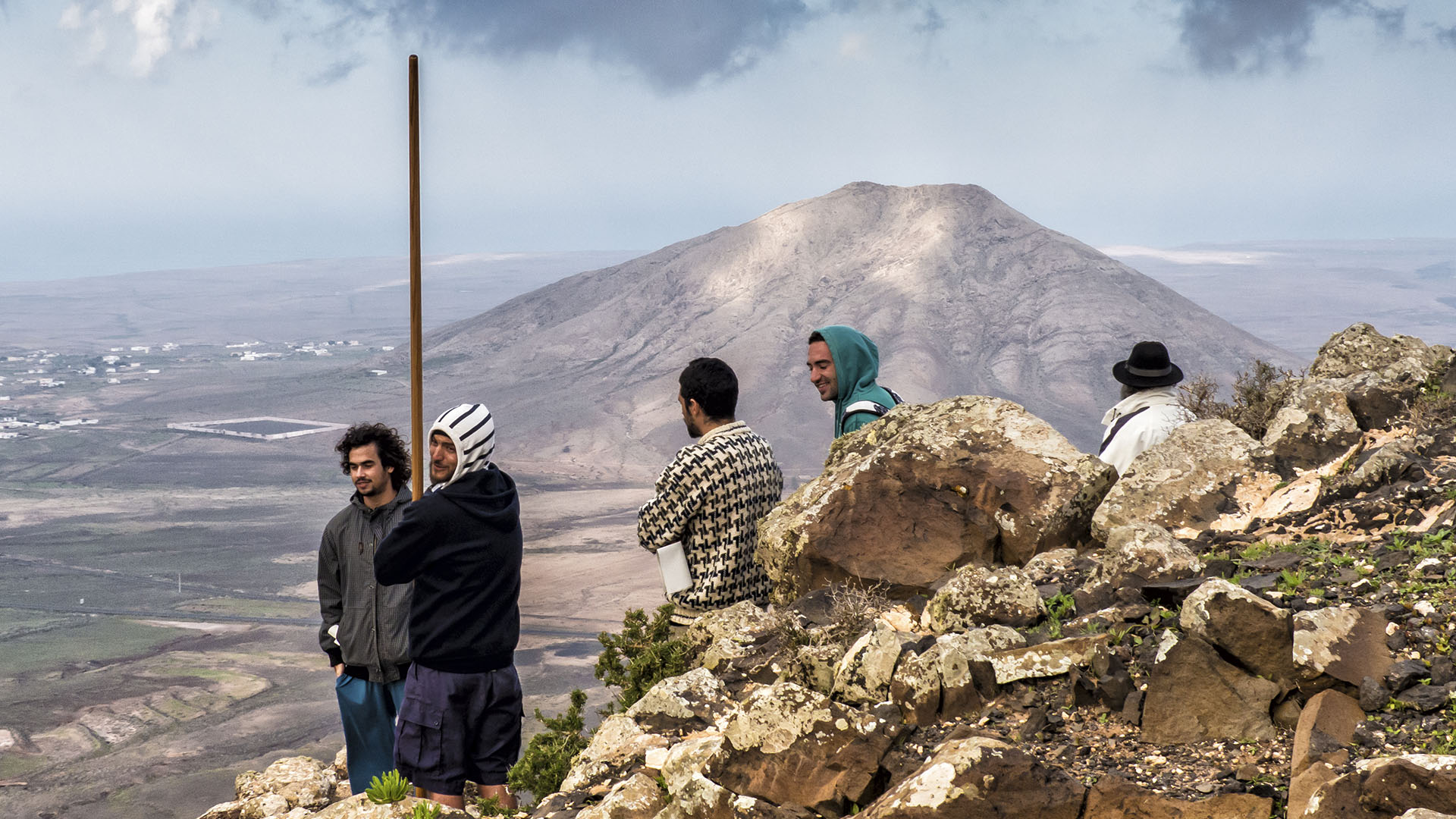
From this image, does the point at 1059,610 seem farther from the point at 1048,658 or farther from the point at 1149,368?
the point at 1149,368

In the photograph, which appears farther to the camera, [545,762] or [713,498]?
[713,498]

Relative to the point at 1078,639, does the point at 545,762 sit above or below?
below

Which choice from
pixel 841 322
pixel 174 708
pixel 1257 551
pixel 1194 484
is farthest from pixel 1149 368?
pixel 841 322

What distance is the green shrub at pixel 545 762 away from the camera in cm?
442

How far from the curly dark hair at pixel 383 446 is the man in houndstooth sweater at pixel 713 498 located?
128cm

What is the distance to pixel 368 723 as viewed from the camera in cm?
537

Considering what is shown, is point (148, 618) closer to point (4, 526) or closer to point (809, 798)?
point (4, 526)

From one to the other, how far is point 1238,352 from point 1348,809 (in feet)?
636

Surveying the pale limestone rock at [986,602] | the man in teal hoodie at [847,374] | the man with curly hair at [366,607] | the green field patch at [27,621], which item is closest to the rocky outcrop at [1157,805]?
the pale limestone rock at [986,602]

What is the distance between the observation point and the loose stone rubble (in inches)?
113

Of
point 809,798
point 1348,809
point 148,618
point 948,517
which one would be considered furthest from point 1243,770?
point 148,618

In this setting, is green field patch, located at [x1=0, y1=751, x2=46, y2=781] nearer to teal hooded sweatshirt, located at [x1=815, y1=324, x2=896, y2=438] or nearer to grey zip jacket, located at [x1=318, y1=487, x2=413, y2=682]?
grey zip jacket, located at [x1=318, y1=487, x2=413, y2=682]

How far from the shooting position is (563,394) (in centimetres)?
17425

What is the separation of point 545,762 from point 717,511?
1215 millimetres
